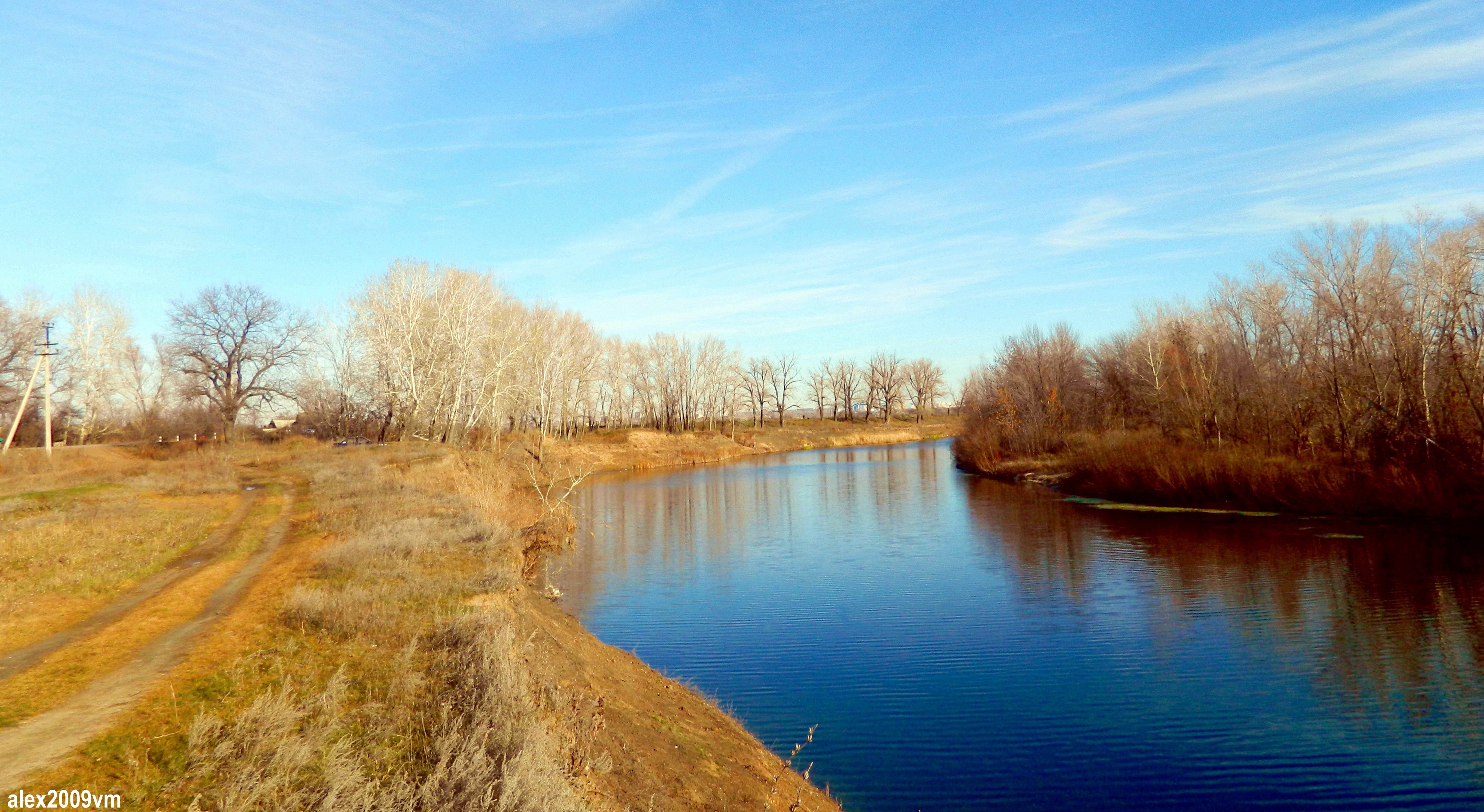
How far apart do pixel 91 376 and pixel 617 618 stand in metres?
56.3

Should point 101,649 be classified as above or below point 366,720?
above

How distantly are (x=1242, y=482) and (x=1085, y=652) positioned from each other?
18.9 meters

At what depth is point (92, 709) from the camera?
7141 millimetres

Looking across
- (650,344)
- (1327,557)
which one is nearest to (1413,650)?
(1327,557)

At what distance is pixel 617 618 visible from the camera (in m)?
17.5

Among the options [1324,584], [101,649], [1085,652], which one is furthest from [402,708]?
[1324,584]

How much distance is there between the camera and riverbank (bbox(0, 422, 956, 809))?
6.12m

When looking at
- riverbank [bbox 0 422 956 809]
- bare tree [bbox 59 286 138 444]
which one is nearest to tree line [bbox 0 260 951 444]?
bare tree [bbox 59 286 138 444]

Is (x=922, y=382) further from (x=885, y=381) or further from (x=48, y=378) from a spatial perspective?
(x=48, y=378)

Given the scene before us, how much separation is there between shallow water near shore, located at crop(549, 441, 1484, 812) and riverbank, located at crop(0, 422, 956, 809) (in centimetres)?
136

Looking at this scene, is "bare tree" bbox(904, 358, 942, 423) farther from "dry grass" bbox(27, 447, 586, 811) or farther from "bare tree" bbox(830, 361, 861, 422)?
"dry grass" bbox(27, 447, 586, 811)

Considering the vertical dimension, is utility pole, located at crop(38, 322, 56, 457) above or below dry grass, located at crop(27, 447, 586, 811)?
above

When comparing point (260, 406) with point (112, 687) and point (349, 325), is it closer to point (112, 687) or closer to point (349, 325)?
point (349, 325)

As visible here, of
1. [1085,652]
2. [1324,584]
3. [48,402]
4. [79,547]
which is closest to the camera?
[1085,652]
